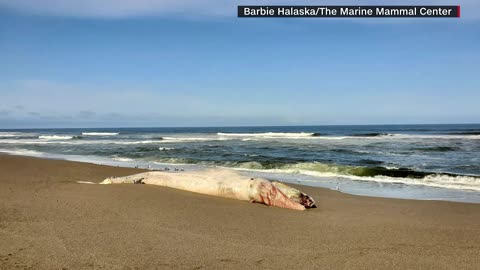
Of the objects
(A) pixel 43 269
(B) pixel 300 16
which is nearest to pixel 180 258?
(A) pixel 43 269

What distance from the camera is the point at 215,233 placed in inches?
175

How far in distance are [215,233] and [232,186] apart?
2690 mm

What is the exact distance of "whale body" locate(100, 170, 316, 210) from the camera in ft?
21.2

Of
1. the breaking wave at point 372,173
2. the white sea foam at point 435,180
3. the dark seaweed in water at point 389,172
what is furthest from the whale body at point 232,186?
the dark seaweed in water at point 389,172

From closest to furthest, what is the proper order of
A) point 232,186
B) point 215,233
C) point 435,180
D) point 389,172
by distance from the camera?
point 215,233, point 232,186, point 435,180, point 389,172

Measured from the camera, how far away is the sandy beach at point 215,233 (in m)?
3.46

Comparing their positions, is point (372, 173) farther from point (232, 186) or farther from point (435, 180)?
point (232, 186)

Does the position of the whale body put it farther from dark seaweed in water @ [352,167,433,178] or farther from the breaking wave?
dark seaweed in water @ [352,167,433,178]

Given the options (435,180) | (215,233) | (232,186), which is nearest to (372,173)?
(435,180)

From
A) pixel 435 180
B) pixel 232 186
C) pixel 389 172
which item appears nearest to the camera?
pixel 232 186

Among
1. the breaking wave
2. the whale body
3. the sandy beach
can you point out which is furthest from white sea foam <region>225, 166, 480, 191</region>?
the whale body

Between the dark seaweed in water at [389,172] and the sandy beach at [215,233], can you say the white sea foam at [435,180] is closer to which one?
the dark seaweed in water at [389,172]

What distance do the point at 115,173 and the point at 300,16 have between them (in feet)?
24.6

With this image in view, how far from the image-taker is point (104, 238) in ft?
13.1
